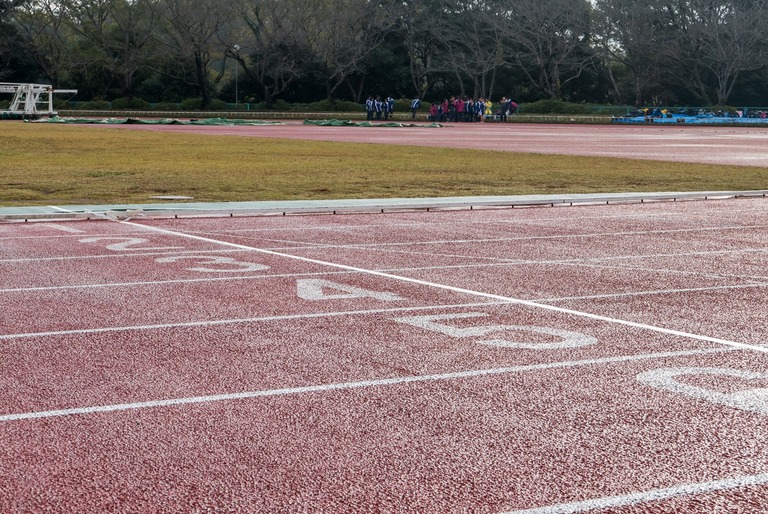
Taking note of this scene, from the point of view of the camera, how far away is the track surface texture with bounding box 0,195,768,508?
506cm

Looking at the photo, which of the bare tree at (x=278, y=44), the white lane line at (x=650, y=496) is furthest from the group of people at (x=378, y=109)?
the white lane line at (x=650, y=496)

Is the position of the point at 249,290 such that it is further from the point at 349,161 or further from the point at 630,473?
the point at 349,161

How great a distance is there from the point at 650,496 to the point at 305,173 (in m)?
22.1

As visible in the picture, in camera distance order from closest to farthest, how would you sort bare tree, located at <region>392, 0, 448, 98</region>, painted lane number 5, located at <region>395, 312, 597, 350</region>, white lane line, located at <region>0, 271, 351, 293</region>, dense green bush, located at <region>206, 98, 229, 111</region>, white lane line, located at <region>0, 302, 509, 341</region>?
painted lane number 5, located at <region>395, 312, 597, 350</region> → white lane line, located at <region>0, 302, 509, 341</region> → white lane line, located at <region>0, 271, 351, 293</region> → dense green bush, located at <region>206, 98, 229, 111</region> → bare tree, located at <region>392, 0, 448, 98</region>

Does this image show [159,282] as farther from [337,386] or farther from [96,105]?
[96,105]

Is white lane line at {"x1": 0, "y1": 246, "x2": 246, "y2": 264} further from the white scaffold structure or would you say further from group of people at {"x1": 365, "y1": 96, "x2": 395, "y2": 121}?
group of people at {"x1": 365, "y1": 96, "x2": 395, "y2": 121}

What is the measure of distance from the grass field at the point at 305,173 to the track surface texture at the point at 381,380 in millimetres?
8428

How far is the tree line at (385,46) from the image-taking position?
89875mm

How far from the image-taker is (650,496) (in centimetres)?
493

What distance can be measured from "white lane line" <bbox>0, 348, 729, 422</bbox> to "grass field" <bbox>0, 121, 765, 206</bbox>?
13.1m

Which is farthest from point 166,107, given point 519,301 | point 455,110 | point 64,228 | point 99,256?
point 519,301

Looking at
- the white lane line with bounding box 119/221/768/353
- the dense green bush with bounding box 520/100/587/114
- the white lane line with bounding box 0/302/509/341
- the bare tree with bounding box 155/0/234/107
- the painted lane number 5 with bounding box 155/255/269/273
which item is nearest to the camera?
the white lane line with bounding box 119/221/768/353

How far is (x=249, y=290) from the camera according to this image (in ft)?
34.0

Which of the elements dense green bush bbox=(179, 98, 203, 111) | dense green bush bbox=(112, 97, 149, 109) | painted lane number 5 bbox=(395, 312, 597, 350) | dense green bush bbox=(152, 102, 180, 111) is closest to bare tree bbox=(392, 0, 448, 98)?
dense green bush bbox=(179, 98, 203, 111)
